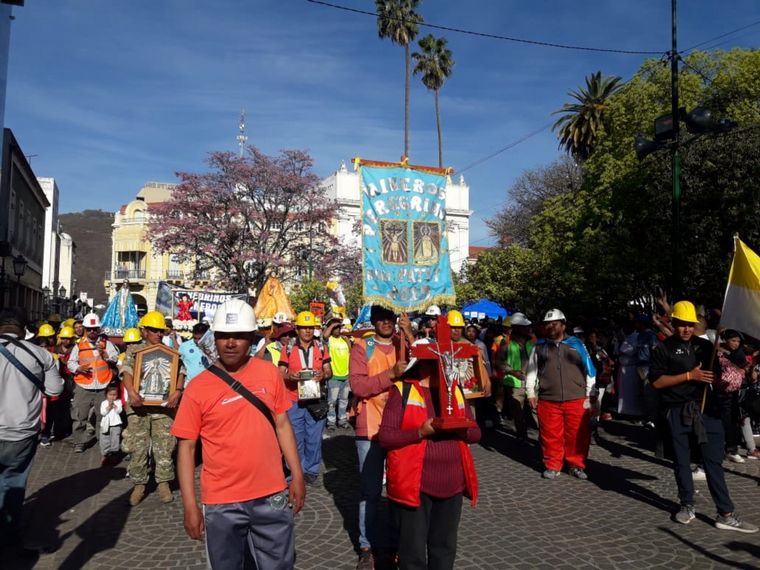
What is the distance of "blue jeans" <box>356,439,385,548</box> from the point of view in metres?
4.66

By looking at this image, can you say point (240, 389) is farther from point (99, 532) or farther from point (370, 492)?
point (99, 532)

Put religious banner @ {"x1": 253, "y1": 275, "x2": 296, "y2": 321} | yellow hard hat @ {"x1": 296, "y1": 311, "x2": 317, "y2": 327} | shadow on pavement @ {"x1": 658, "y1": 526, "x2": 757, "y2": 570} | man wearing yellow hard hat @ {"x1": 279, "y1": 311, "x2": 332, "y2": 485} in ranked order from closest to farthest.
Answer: shadow on pavement @ {"x1": 658, "y1": 526, "x2": 757, "y2": 570} < man wearing yellow hard hat @ {"x1": 279, "y1": 311, "x2": 332, "y2": 485} < yellow hard hat @ {"x1": 296, "y1": 311, "x2": 317, "y2": 327} < religious banner @ {"x1": 253, "y1": 275, "x2": 296, "y2": 321}

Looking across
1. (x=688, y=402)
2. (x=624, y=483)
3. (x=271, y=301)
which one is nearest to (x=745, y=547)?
(x=688, y=402)

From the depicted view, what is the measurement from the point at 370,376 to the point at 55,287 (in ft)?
167

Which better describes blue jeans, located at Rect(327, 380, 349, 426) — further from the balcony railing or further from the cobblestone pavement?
the balcony railing

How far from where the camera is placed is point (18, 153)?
30.8 meters

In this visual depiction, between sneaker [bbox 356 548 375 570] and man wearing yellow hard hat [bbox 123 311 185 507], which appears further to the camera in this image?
man wearing yellow hard hat [bbox 123 311 185 507]

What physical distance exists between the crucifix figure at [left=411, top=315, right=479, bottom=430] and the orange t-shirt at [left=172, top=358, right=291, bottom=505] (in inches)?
35.4

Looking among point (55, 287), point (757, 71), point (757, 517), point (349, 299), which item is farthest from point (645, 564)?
point (55, 287)

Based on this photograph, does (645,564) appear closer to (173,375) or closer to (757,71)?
(173,375)

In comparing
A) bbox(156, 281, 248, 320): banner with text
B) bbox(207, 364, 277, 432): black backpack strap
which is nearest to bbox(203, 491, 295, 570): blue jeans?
bbox(207, 364, 277, 432): black backpack strap

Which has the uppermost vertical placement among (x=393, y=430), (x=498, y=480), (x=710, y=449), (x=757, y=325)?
(x=757, y=325)

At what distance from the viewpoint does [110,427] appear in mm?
8164

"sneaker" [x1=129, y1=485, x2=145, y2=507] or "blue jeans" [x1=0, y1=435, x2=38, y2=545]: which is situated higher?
"blue jeans" [x1=0, y1=435, x2=38, y2=545]
